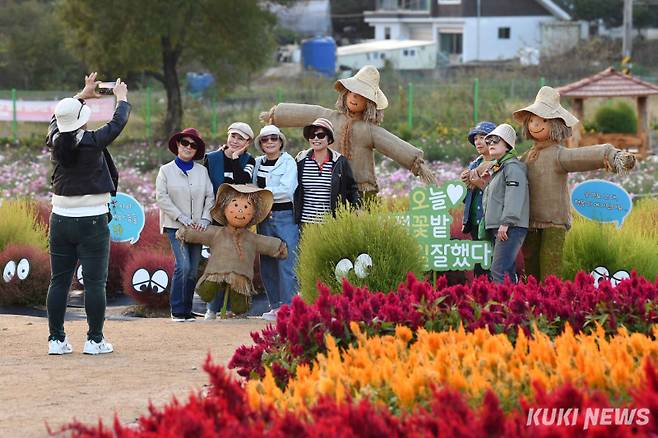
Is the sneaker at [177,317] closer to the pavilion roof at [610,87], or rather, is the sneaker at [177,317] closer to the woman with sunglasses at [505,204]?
the woman with sunglasses at [505,204]

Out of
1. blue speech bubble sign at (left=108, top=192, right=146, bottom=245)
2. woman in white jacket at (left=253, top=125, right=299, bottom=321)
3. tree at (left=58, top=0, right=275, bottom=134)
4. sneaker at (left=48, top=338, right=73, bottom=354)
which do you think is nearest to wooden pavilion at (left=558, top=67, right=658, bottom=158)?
tree at (left=58, top=0, right=275, bottom=134)

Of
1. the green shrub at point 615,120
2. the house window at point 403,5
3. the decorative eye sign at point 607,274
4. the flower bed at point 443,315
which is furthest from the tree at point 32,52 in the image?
the flower bed at point 443,315

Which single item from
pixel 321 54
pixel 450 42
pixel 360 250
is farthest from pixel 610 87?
pixel 450 42

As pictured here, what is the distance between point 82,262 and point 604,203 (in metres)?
4.32

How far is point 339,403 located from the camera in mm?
4594

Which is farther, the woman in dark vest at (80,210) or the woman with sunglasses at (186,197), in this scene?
the woman with sunglasses at (186,197)

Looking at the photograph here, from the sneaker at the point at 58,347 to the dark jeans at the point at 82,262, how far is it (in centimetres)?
3

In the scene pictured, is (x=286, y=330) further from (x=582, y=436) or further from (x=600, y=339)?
(x=582, y=436)

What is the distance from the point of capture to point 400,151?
975 cm

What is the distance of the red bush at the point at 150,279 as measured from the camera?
10727 mm

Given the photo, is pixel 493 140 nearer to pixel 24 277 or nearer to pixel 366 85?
pixel 366 85

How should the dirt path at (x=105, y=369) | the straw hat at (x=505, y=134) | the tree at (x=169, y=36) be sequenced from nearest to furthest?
the dirt path at (x=105, y=369), the straw hat at (x=505, y=134), the tree at (x=169, y=36)

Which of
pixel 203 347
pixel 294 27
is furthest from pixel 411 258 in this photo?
pixel 294 27

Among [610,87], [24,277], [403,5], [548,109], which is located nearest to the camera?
[548,109]
